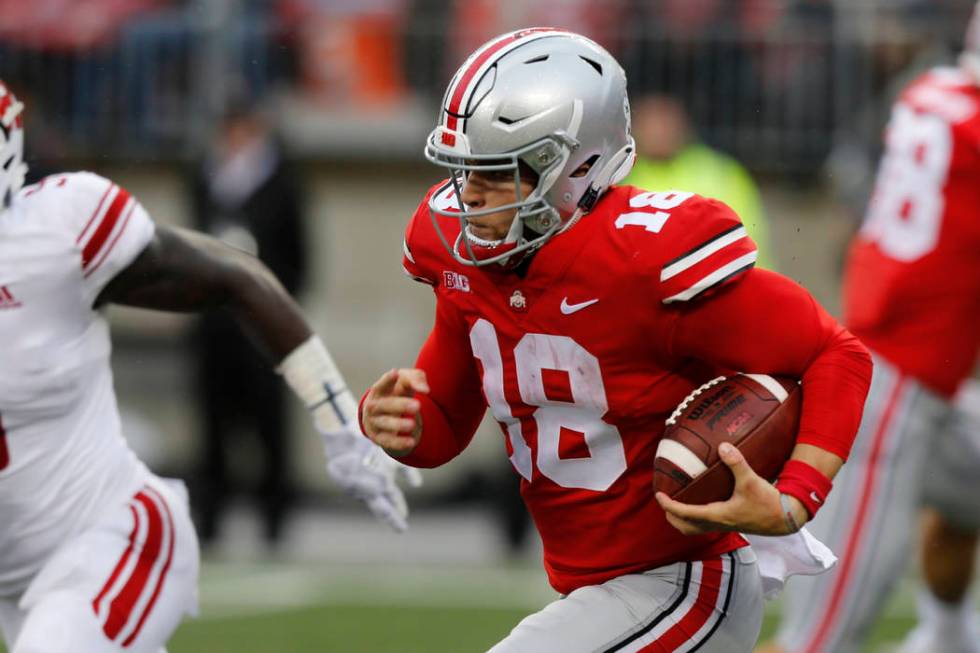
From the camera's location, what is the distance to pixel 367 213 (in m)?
10.2

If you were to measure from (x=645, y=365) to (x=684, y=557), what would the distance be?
15.1 inches

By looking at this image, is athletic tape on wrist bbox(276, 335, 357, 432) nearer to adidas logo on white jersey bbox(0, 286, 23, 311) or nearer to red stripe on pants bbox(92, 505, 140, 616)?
red stripe on pants bbox(92, 505, 140, 616)

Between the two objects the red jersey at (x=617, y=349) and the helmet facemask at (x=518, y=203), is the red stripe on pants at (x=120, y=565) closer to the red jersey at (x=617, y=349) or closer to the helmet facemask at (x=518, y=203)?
the red jersey at (x=617, y=349)

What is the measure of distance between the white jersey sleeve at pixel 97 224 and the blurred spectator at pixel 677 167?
4.12 meters

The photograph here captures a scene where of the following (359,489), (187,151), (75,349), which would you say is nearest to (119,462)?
(75,349)

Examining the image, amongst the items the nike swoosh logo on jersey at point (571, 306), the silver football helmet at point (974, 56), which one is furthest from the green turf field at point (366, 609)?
the nike swoosh logo on jersey at point (571, 306)

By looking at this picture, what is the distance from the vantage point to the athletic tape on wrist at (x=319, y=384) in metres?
3.96

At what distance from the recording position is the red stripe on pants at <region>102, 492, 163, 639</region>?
3.62 m

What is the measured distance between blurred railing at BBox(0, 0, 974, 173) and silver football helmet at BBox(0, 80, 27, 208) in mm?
5889

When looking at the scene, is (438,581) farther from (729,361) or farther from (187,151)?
(729,361)

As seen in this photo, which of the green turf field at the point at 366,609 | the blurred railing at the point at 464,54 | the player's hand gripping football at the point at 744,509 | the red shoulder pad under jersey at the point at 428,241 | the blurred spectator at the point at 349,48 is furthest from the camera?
the blurred spectator at the point at 349,48

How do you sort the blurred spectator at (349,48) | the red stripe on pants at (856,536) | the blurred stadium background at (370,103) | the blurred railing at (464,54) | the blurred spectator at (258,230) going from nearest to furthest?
the red stripe on pants at (856,536) < the blurred spectator at (258,230) < the blurred stadium background at (370,103) < the blurred railing at (464,54) < the blurred spectator at (349,48)

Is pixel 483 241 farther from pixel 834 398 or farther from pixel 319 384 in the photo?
pixel 319 384

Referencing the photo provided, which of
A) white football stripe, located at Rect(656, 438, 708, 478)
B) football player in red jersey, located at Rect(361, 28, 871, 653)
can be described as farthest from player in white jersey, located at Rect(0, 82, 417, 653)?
white football stripe, located at Rect(656, 438, 708, 478)
